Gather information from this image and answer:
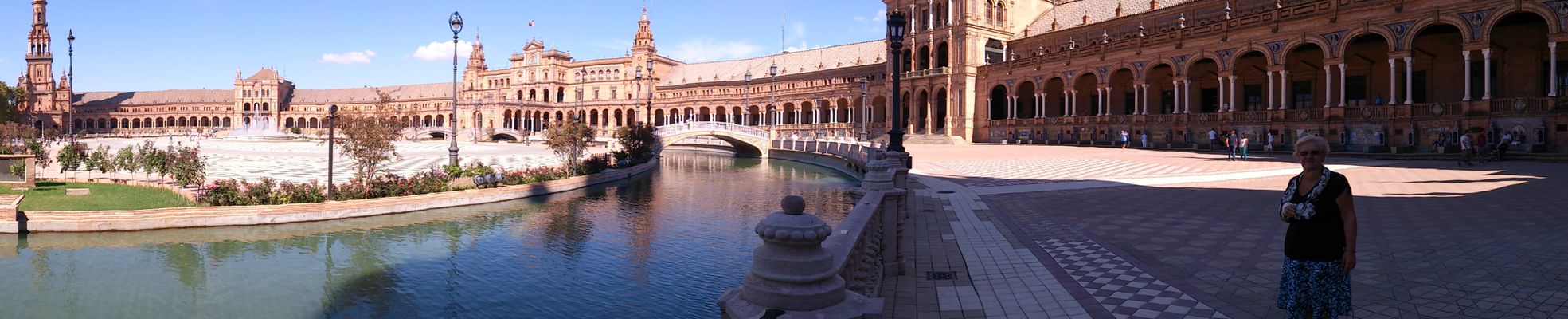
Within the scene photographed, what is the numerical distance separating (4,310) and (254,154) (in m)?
30.2

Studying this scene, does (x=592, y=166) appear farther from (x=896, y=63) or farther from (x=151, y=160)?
(x=896, y=63)

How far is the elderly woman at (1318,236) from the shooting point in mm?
4289

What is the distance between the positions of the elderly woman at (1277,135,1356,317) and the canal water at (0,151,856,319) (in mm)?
6143

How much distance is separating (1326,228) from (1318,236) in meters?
0.06

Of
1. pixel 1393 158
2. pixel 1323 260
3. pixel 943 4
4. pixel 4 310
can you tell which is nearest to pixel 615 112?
pixel 943 4

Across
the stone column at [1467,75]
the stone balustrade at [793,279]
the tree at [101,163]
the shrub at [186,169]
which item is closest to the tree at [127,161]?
the tree at [101,163]

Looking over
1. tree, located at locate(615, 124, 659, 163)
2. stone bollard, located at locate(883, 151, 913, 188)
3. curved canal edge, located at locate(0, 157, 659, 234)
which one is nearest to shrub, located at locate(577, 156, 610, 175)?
tree, located at locate(615, 124, 659, 163)

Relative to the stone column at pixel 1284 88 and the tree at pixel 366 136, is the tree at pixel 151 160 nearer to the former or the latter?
the tree at pixel 366 136

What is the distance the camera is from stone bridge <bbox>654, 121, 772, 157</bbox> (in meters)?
45.6

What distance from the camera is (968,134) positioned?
52.6 meters

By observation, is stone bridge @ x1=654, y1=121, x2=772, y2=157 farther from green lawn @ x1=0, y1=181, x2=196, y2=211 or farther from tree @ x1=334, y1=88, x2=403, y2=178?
green lawn @ x1=0, y1=181, x2=196, y2=211

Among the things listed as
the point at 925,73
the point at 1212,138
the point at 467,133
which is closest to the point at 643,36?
the point at 467,133

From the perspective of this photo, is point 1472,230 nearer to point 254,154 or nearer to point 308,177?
point 308,177

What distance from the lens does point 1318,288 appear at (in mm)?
4395
